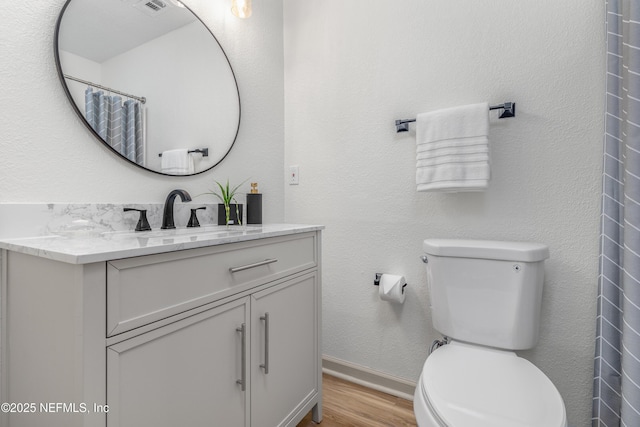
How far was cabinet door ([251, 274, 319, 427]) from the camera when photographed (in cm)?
107

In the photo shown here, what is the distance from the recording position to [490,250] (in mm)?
1194

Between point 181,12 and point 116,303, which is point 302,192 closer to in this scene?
point 181,12

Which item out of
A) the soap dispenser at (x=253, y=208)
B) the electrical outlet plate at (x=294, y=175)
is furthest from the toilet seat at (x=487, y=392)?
the electrical outlet plate at (x=294, y=175)

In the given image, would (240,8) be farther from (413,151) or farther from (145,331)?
(145,331)

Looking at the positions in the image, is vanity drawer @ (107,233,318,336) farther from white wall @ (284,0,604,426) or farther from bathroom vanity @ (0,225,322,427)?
white wall @ (284,0,604,426)

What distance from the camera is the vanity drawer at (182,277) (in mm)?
689

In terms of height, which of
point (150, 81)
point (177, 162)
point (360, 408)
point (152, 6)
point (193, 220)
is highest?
point (152, 6)

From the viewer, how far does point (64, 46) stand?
1.03m

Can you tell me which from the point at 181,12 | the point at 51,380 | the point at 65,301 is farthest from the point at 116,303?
the point at 181,12

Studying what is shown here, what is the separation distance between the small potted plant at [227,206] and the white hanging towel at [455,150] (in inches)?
34.5

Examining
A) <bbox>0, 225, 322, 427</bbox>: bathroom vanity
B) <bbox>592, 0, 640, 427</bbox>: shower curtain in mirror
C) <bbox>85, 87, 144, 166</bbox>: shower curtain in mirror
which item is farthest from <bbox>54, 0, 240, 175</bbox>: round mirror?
<bbox>592, 0, 640, 427</bbox>: shower curtain in mirror

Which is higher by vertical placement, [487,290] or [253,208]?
[253,208]

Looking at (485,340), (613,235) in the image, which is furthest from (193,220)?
(613,235)

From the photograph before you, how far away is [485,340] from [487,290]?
189mm
